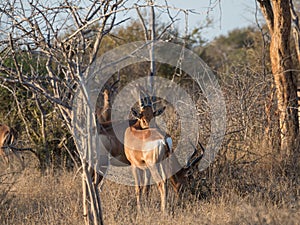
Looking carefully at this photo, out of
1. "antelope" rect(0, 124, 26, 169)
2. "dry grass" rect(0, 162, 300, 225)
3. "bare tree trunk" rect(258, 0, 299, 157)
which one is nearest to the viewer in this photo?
"dry grass" rect(0, 162, 300, 225)

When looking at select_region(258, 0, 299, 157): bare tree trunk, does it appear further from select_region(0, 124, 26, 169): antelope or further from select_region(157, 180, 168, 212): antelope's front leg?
select_region(0, 124, 26, 169): antelope

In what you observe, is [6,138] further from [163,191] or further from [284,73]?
[284,73]

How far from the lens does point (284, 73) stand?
9102mm

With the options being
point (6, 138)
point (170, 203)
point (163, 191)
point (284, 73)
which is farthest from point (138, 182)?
point (6, 138)

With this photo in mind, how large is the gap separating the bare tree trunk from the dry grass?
4.89 feet

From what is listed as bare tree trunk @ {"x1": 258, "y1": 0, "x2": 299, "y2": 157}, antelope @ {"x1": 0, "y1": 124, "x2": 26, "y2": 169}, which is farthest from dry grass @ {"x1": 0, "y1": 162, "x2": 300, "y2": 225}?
antelope @ {"x1": 0, "y1": 124, "x2": 26, "y2": 169}

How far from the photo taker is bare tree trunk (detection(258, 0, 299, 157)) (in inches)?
353

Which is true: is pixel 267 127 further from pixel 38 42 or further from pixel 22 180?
pixel 38 42

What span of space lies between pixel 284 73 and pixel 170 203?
11.1 feet

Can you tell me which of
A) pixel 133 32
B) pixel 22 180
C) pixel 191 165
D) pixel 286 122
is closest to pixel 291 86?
pixel 286 122

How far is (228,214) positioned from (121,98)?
8034 millimetres

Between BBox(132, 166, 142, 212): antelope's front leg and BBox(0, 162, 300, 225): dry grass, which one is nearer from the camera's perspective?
BBox(0, 162, 300, 225): dry grass

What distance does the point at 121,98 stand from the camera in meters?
13.8

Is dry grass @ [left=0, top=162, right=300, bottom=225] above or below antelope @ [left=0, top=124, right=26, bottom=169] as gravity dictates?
below
